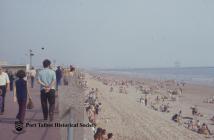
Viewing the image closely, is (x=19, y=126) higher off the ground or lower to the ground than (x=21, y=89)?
lower

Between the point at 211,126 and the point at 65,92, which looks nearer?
the point at 65,92

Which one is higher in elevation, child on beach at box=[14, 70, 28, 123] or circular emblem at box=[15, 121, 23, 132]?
child on beach at box=[14, 70, 28, 123]

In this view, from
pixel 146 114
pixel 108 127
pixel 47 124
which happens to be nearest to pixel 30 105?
pixel 47 124

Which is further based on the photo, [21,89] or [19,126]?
[19,126]

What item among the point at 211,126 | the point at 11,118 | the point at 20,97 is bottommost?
the point at 211,126

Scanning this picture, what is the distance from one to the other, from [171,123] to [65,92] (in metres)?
14.9

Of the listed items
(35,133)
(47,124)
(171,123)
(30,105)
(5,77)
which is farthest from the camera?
Result: (171,123)

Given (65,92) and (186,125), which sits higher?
(65,92)

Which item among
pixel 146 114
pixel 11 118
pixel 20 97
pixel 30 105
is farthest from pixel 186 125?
pixel 20 97

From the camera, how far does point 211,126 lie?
19562 mm

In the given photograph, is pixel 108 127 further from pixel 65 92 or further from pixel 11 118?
pixel 65 92

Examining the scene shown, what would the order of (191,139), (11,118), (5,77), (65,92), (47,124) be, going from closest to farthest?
1. (65,92)
2. (47,124)
3. (5,77)
4. (11,118)
5. (191,139)

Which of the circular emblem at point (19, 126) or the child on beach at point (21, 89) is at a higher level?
the child on beach at point (21, 89)

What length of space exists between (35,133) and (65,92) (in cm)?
378
